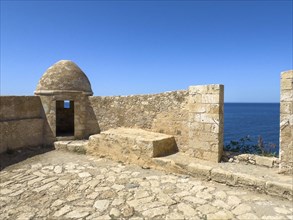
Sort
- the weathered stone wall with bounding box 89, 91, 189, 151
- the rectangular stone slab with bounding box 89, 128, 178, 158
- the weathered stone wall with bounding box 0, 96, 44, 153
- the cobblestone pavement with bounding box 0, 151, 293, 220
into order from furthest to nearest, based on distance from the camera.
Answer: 1. the weathered stone wall with bounding box 0, 96, 44, 153
2. the weathered stone wall with bounding box 89, 91, 189, 151
3. the rectangular stone slab with bounding box 89, 128, 178, 158
4. the cobblestone pavement with bounding box 0, 151, 293, 220

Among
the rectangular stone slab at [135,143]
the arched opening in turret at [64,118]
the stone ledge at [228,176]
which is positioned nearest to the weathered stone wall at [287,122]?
the stone ledge at [228,176]

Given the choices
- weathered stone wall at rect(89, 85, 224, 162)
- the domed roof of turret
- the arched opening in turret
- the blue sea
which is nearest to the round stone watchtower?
the domed roof of turret

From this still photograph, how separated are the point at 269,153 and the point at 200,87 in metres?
2.52

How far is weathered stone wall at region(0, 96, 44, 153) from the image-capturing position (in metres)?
7.28

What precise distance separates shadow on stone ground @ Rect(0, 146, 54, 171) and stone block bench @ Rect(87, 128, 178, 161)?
6.18 feet

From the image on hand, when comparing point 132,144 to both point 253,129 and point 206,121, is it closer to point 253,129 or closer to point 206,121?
point 206,121

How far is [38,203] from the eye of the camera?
13.5ft

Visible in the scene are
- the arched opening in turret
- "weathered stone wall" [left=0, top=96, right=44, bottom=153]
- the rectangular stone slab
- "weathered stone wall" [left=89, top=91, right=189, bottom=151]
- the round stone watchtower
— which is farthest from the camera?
the arched opening in turret

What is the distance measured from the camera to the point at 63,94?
8094mm

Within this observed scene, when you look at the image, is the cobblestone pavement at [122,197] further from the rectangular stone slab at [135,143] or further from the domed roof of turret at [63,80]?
the domed roof of turret at [63,80]

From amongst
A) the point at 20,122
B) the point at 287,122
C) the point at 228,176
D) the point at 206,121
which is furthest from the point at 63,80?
the point at 287,122

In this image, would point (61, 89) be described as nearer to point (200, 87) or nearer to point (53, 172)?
point (53, 172)

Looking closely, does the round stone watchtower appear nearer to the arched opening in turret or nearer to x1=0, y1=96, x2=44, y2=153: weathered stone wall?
x1=0, y1=96, x2=44, y2=153: weathered stone wall

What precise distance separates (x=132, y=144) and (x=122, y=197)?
6.80ft
